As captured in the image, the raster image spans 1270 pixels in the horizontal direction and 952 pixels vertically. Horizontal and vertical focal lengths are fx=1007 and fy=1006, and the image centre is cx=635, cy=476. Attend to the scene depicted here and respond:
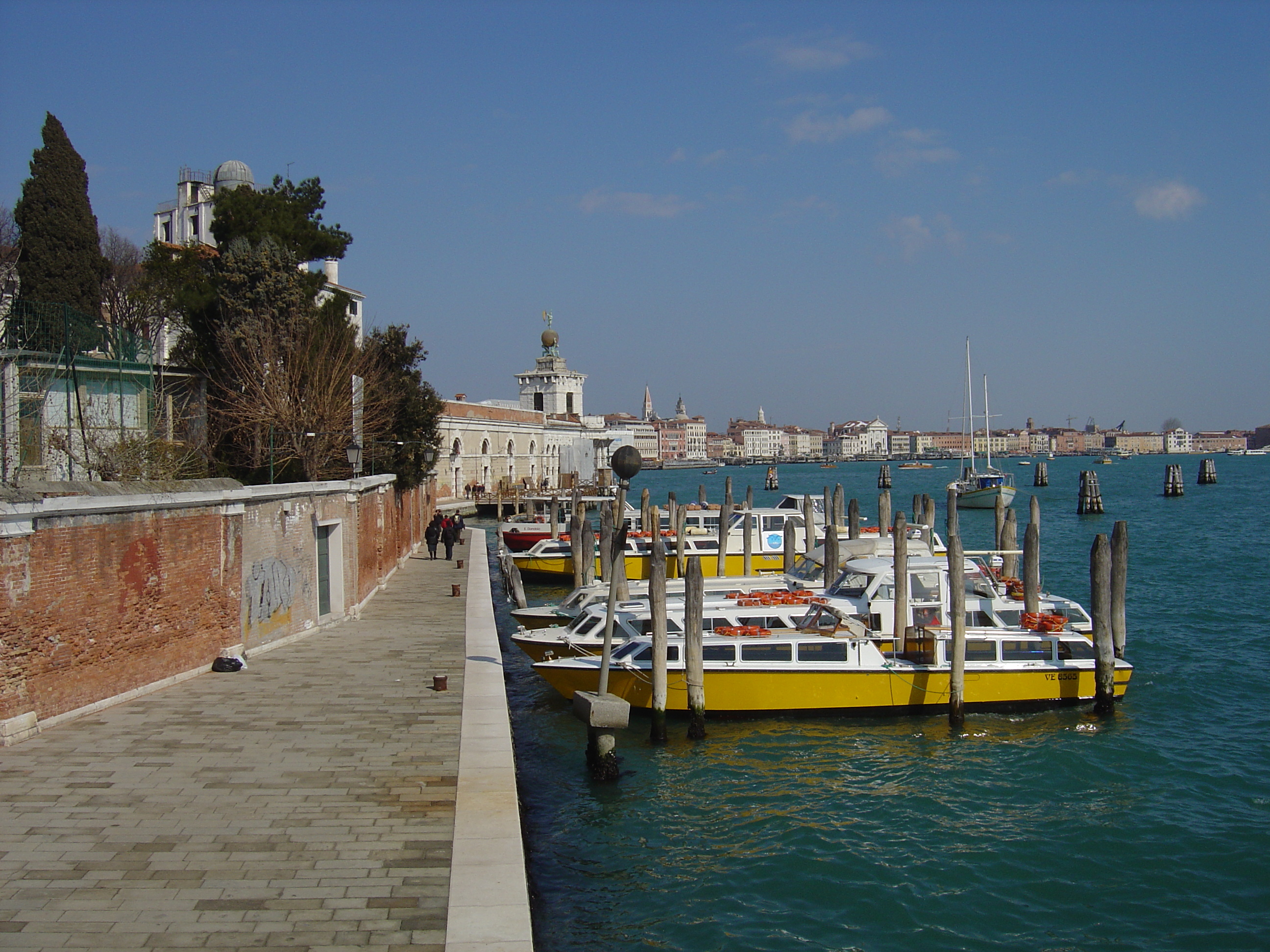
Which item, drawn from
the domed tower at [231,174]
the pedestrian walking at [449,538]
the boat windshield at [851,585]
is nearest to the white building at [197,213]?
the domed tower at [231,174]

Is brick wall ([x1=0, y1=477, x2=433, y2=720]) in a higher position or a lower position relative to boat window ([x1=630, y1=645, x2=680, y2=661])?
higher

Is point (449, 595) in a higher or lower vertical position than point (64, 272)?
lower

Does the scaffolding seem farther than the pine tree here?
No

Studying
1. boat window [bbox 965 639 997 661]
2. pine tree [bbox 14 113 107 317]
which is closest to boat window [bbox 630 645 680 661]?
boat window [bbox 965 639 997 661]

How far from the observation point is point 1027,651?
16.1 meters

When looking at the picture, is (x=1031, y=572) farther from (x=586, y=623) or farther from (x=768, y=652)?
(x=586, y=623)

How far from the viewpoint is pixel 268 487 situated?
50.1 feet

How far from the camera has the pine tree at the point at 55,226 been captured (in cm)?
2655

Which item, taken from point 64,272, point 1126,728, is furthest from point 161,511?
point 64,272

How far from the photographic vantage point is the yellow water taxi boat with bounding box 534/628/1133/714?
15.4m

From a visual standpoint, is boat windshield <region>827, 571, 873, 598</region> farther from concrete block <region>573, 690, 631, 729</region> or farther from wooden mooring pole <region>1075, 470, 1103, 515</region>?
wooden mooring pole <region>1075, 470, 1103, 515</region>

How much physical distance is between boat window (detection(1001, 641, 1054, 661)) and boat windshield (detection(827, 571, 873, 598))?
8.06 ft

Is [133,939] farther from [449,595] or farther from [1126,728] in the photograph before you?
[449,595]

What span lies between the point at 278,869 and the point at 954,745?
10.5 meters
